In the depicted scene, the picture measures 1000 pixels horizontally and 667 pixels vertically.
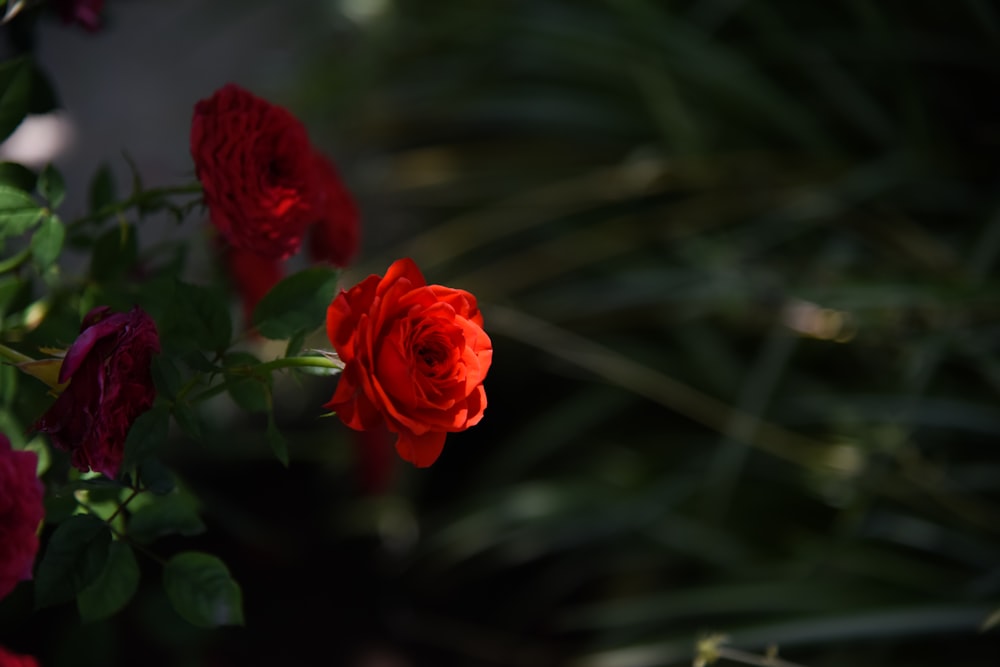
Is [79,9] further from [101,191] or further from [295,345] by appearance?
[295,345]

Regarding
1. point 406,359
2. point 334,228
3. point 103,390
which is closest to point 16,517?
point 103,390

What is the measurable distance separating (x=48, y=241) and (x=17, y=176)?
4 cm

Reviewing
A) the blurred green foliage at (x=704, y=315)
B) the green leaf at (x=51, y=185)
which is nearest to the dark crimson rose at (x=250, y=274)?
the green leaf at (x=51, y=185)

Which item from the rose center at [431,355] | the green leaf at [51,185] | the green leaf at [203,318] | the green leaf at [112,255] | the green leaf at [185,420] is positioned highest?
the green leaf at [112,255]

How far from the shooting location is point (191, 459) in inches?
49.1

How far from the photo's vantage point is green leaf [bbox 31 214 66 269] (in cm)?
46

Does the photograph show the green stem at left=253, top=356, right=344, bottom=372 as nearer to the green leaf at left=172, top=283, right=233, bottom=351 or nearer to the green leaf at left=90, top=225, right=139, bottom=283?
the green leaf at left=172, top=283, right=233, bottom=351

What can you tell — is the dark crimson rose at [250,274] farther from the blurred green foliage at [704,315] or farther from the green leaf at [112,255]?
the blurred green foliage at [704,315]

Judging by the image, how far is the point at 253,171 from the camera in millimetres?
471

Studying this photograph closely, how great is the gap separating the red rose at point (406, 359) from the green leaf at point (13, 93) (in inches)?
8.5

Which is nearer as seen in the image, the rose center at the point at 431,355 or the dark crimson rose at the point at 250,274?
the rose center at the point at 431,355

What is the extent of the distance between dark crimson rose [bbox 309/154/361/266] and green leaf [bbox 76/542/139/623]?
231 mm

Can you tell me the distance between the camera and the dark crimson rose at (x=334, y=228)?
1.92ft

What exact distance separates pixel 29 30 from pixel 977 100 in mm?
1189
